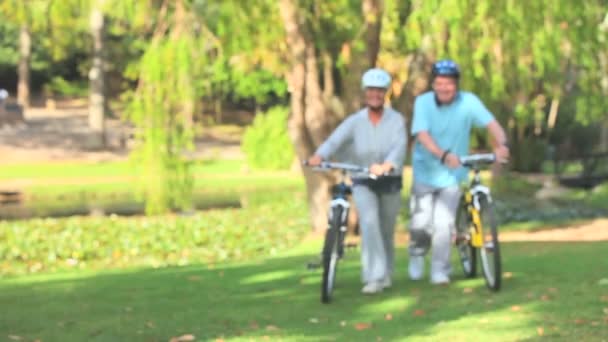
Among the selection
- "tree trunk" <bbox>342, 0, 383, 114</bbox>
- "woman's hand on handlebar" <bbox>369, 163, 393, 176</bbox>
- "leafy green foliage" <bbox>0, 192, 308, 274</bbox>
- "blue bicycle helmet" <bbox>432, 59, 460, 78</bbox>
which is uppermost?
"tree trunk" <bbox>342, 0, 383, 114</bbox>

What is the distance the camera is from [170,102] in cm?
1989

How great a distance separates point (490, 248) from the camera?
10297 millimetres

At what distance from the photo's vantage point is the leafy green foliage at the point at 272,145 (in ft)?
140

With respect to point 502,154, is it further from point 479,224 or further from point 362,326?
point 362,326

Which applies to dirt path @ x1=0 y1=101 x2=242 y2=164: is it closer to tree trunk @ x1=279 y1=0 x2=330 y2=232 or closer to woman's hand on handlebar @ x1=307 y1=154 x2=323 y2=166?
tree trunk @ x1=279 y1=0 x2=330 y2=232

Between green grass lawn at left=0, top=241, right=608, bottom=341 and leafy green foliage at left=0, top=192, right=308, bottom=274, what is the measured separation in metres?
4.75

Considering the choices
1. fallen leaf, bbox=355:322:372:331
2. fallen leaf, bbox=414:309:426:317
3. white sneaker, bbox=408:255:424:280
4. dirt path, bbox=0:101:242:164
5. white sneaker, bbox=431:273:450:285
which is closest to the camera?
fallen leaf, bbox=355:322:372:331

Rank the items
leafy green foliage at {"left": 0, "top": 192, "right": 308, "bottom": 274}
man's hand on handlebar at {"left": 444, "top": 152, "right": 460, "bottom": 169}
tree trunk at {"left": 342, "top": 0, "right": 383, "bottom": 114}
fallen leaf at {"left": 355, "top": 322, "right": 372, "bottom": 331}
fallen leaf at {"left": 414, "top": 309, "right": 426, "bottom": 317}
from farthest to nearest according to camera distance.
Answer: tree trunk at {"left": 342, "top": 0, "right": 383, "bottom": 114}
leafy green foliage at {"left": 0, "top": 192, "right": 308, "bottom": 274}
man's hand on handlebar at {"left": 444, "top": 152, "right": 460, "bottom": 169}
fallen leaf at {"left": 414, "top": 309, "right": 426, "bottom": 317}
fallen leaf at {"left": 355, "top": 322, "right": 372, "bottom": 331}

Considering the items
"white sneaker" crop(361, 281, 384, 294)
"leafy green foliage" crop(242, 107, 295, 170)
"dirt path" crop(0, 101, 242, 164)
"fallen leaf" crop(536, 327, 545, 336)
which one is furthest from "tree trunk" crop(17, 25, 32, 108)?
"fallen leaf" crop(536, 327, 545, 336)

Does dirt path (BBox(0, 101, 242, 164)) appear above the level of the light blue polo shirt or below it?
below

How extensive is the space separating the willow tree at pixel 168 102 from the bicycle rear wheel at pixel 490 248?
8.88m

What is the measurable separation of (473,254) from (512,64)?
9.86 metres

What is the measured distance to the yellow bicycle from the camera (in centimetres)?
1021

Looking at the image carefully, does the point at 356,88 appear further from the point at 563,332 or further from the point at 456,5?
the point at 563,332
